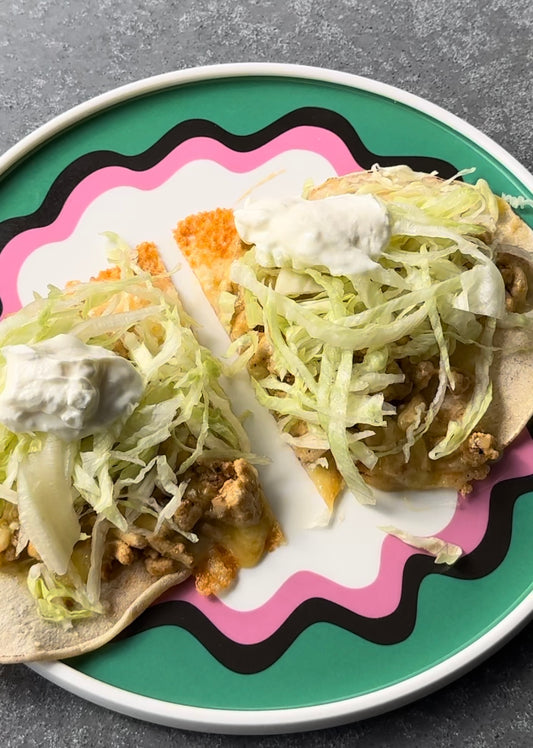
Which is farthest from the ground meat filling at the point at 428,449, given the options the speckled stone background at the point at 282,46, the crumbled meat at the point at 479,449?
the speckled stone background at the point at 282,46

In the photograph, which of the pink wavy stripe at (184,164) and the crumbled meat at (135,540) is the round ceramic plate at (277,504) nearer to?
the pink wavy stripe at (184,164)

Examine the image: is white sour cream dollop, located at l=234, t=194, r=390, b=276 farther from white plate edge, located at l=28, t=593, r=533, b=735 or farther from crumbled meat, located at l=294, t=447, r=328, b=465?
white plate edge, located at l=28, t=593, r=533, b=735

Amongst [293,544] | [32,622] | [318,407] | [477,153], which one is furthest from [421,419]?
[32,622]

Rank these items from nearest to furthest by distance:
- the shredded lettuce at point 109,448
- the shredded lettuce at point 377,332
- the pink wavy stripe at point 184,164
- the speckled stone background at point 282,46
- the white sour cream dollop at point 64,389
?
1. the white sour cream dollop at point 64,389
2. the shredded lettuce at point 109,448
3. the shredded lettuce at point 377,332
4. the pink wavy stripe at point 184,164
5. the speckled stone background at point 282,46

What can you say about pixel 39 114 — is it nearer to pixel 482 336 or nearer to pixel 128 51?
pixel 128 51

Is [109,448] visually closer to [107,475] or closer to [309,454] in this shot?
[107,475]

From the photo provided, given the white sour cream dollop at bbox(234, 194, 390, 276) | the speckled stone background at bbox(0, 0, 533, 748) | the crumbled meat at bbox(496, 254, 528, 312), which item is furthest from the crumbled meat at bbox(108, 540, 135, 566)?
the speckled stone background at bbox(0, 0, 533, 748)

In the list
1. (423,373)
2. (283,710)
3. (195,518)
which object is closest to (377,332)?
(423,373)
